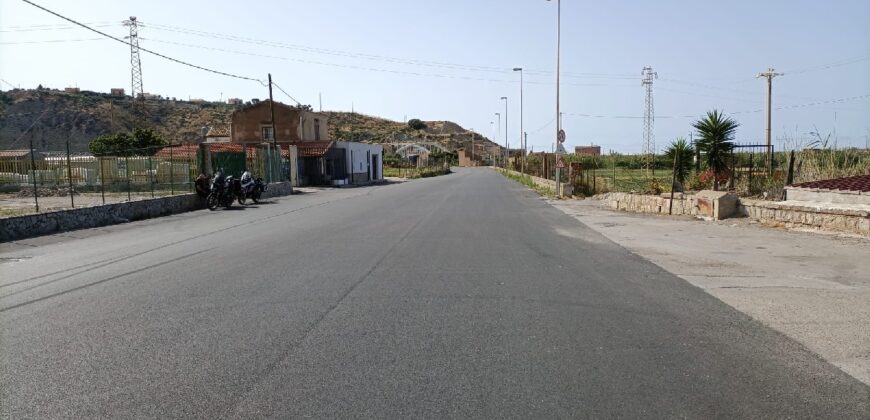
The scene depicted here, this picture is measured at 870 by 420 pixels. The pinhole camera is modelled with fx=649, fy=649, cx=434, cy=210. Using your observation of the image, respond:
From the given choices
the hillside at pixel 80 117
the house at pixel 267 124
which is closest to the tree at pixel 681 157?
the house at pixel 267 124

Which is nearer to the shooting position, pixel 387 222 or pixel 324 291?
pixel 324 291

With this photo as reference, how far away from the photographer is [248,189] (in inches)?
1113

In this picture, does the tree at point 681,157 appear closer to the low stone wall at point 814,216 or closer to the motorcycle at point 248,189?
the low stone wall at point 814,216

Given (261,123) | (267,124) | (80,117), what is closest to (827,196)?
(267,124)

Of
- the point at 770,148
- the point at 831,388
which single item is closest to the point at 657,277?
the point at 831,388

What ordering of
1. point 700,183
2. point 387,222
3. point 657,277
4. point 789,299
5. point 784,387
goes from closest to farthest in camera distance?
1. point 784,387
2. point 789,299
3. point 657,277
4. point 387,222
5. point 700,183

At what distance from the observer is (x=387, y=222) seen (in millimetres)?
17406

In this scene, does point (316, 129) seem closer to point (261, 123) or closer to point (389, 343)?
point (261, 123)

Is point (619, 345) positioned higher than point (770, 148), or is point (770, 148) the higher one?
point (770, 148)

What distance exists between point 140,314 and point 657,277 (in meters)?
6.77

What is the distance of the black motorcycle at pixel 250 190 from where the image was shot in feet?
88.8

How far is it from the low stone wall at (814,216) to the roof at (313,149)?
125 feet

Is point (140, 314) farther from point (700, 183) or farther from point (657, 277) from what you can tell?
point (700, 183)

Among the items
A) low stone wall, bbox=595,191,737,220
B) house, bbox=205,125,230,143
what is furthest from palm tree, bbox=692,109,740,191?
house, bbox=205,125,230,143
